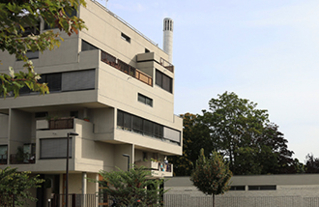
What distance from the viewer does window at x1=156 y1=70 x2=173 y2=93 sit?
158 feet

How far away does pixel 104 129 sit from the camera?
38875 mm

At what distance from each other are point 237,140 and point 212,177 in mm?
20548

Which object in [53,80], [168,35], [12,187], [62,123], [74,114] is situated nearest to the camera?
[12,187]

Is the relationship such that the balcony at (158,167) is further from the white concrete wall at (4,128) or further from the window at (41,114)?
the white concrete wall at (4,128)

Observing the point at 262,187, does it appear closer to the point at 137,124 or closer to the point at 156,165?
the point at 156,165

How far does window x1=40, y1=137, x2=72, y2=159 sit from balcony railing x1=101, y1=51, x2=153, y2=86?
777 cm

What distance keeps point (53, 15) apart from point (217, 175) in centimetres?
3449

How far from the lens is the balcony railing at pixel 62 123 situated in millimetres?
36406

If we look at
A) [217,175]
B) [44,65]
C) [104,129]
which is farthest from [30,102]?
[217,175]

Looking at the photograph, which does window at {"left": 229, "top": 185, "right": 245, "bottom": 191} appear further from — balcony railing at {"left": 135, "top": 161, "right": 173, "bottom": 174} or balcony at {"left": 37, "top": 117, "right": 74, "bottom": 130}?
balcony at {"left": 37, "top": 117, "right": 74, "bottom": 130}

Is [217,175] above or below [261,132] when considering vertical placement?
below

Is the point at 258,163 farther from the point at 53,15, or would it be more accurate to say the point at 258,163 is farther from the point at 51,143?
the point at 53,15

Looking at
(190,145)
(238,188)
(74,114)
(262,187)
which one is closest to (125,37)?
(74,114)

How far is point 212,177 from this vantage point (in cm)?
4084
